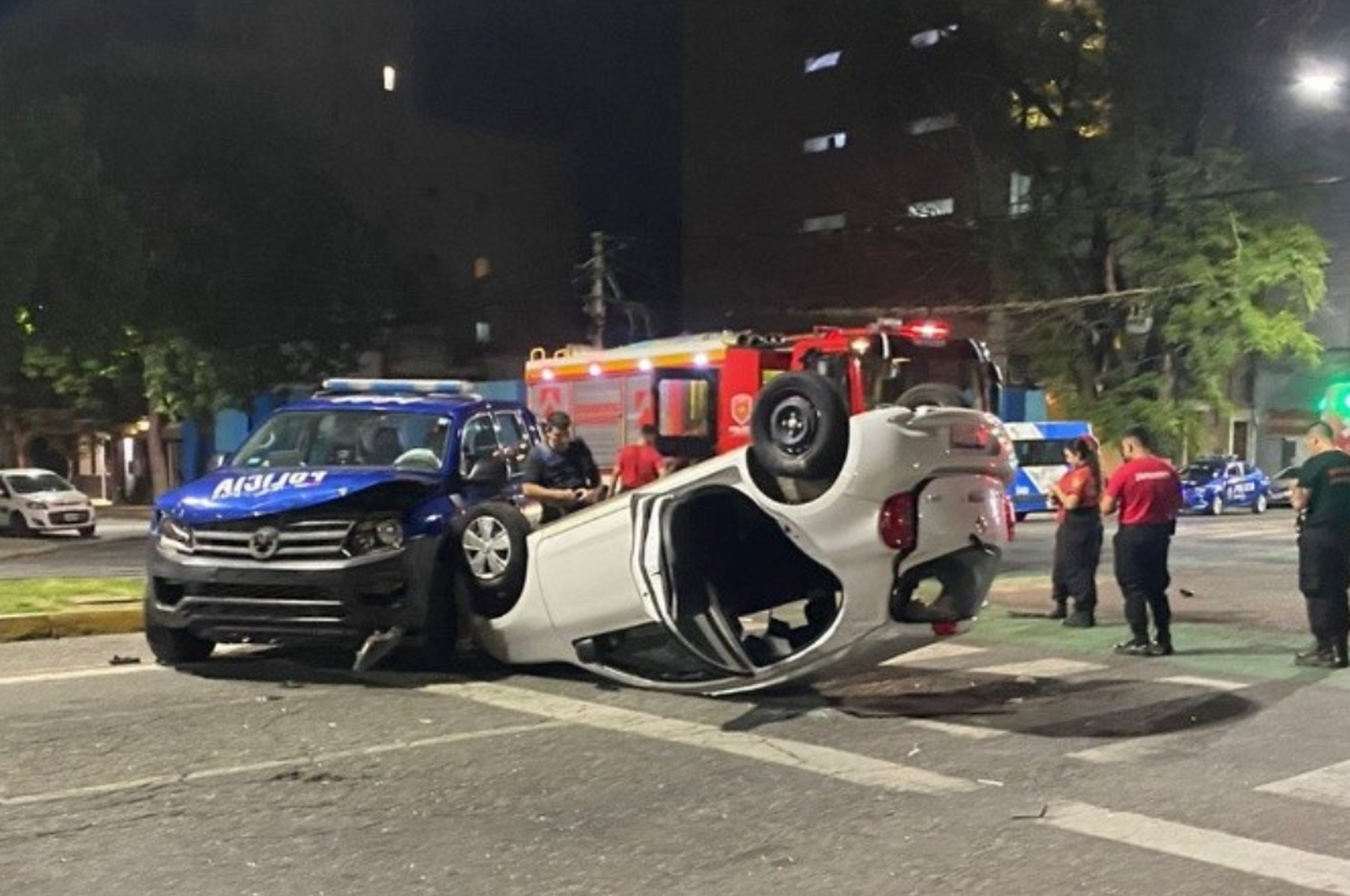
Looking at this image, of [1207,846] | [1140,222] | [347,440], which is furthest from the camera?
[1140,222]

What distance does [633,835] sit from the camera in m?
5.50

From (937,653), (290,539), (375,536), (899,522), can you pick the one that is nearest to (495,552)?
(375,536)

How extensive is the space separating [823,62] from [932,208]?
8.98 meters

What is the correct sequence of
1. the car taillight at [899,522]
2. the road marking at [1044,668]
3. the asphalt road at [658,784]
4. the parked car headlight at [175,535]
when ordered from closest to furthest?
the asphalt road at [658,784], the car taillight at [899,522], the parked car headlight at [175,535], the road marking at [1044,668]

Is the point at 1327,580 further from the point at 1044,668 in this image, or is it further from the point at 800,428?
the point at 800,428

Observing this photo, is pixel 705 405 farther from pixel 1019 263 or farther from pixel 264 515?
pixel 1019 263

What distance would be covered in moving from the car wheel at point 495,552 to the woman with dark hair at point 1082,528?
547cm

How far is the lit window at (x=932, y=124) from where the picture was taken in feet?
136

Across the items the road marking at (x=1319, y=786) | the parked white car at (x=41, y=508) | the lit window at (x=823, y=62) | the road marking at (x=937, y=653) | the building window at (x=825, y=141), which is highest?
the lit window at (x=823, y=62)

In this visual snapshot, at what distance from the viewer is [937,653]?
34.5ft

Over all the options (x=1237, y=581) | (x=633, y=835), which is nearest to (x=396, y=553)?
(x=633, y=835)

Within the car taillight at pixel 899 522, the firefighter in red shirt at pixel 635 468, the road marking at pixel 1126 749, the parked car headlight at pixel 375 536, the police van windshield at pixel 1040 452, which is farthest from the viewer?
the police van windshield at pixel 1040 452

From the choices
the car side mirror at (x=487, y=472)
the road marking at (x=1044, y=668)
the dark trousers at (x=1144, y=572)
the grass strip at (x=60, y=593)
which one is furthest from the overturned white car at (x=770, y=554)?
the grass strip at (x=60, y=593)

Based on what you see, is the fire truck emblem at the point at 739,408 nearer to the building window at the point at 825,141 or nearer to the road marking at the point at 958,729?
the road marking at the point at 958,729
